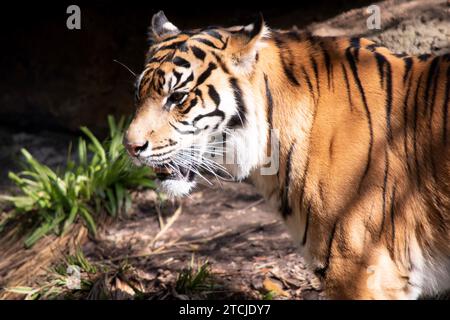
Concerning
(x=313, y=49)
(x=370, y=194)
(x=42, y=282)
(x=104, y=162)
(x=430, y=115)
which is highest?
(x=313, y=49)

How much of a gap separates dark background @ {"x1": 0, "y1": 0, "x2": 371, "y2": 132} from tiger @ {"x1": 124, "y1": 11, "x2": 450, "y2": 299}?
3.02 metres

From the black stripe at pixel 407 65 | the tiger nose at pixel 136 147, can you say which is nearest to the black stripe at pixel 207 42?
the tiger nose at pixel 136 147

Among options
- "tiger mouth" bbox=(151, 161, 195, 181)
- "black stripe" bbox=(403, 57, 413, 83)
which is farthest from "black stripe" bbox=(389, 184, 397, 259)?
"tiger mouth" bbox=(151, 161, 195, 181)

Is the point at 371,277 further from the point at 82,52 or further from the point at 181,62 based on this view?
the point at 82,52

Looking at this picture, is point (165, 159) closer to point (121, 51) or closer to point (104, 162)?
point (104, 162)

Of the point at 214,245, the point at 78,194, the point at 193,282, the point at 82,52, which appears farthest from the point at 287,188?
the point at 82,52

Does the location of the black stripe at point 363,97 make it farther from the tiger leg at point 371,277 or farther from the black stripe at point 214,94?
the black stripe at point 214,94

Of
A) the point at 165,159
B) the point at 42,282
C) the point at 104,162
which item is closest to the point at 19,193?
the point at 104,162

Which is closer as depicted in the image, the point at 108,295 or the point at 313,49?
the point at 313,49

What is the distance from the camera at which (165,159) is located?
2.86 metres

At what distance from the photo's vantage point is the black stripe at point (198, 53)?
287cm

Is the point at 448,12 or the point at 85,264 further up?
the point at 448,12

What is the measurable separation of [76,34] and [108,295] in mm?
3289

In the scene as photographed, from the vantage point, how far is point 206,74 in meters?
2.85
